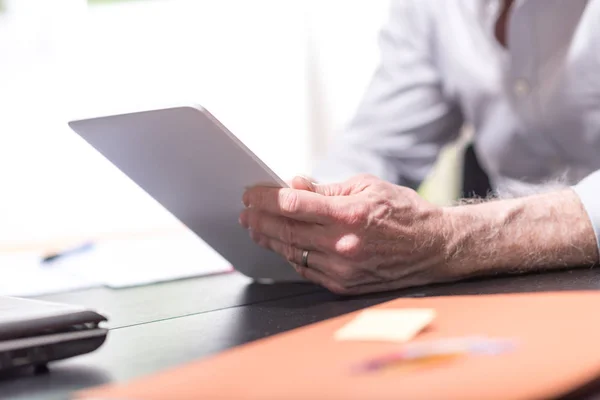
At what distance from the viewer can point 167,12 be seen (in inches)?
120

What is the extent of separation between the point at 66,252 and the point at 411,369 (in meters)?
1.15

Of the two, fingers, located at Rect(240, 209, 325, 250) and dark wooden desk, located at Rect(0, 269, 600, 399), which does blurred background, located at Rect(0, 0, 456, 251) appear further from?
fingers, located at Rect(240, 209, 325, 250)

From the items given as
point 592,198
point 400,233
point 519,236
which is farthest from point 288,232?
point 592,198

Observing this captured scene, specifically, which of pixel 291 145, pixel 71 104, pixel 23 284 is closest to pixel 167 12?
pixel 71 104

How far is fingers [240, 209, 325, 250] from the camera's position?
2.76 ft

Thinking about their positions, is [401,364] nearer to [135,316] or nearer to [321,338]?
[321,338]

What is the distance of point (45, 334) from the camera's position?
0.58 meters

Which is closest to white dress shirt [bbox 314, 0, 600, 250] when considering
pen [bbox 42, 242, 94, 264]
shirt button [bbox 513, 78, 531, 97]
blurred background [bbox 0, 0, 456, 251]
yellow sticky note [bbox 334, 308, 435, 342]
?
shirt button [bbox 513, 78, 531, 97]

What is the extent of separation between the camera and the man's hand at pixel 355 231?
0.82 metres

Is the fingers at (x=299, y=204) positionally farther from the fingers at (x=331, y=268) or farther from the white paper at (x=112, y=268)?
the white paper at (x=112, y=268)

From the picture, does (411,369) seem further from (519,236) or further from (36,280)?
(36,280)

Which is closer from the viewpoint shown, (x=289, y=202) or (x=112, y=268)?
(x=289, y=202)

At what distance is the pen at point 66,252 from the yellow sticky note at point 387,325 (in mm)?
984

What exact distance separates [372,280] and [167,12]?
2.45 metres
